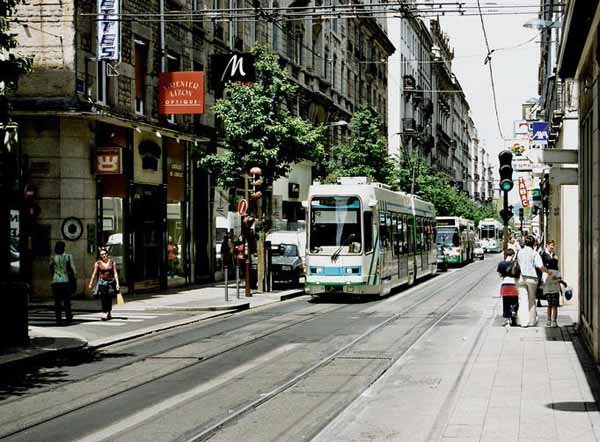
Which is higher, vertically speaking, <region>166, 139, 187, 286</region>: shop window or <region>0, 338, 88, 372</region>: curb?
<region>166, 139, 187, 286</region>: shop window

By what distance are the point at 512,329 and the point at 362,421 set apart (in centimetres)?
982

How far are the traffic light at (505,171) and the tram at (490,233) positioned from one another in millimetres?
70411

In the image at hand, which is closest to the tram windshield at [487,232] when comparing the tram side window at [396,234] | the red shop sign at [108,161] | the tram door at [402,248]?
the tram door at [402,248]

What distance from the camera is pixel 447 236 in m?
57.7

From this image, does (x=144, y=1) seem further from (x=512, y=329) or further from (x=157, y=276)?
(x=512, y=329)

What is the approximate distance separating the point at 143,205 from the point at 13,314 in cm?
1557

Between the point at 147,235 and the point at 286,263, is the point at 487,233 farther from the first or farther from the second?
the point at 147,235

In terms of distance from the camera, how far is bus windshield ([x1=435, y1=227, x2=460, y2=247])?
57438 millimetres

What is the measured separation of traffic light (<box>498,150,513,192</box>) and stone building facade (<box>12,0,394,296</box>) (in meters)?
9.44

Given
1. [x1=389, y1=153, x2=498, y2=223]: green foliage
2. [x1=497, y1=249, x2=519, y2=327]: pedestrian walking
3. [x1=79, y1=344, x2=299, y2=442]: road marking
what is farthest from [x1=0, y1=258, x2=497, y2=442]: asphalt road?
[x1=389, y1=153, x2=498, y2=223]: green foliage

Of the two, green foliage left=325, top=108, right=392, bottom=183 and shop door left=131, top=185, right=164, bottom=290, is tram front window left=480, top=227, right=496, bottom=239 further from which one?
shop door left=131, top=185, right=164, bottom=290

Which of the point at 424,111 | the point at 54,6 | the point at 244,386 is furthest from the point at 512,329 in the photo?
the point at 424,111

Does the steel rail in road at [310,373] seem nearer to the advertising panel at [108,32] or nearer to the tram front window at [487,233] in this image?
the advertising panel at [108,32]

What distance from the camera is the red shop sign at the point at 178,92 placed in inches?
1204
